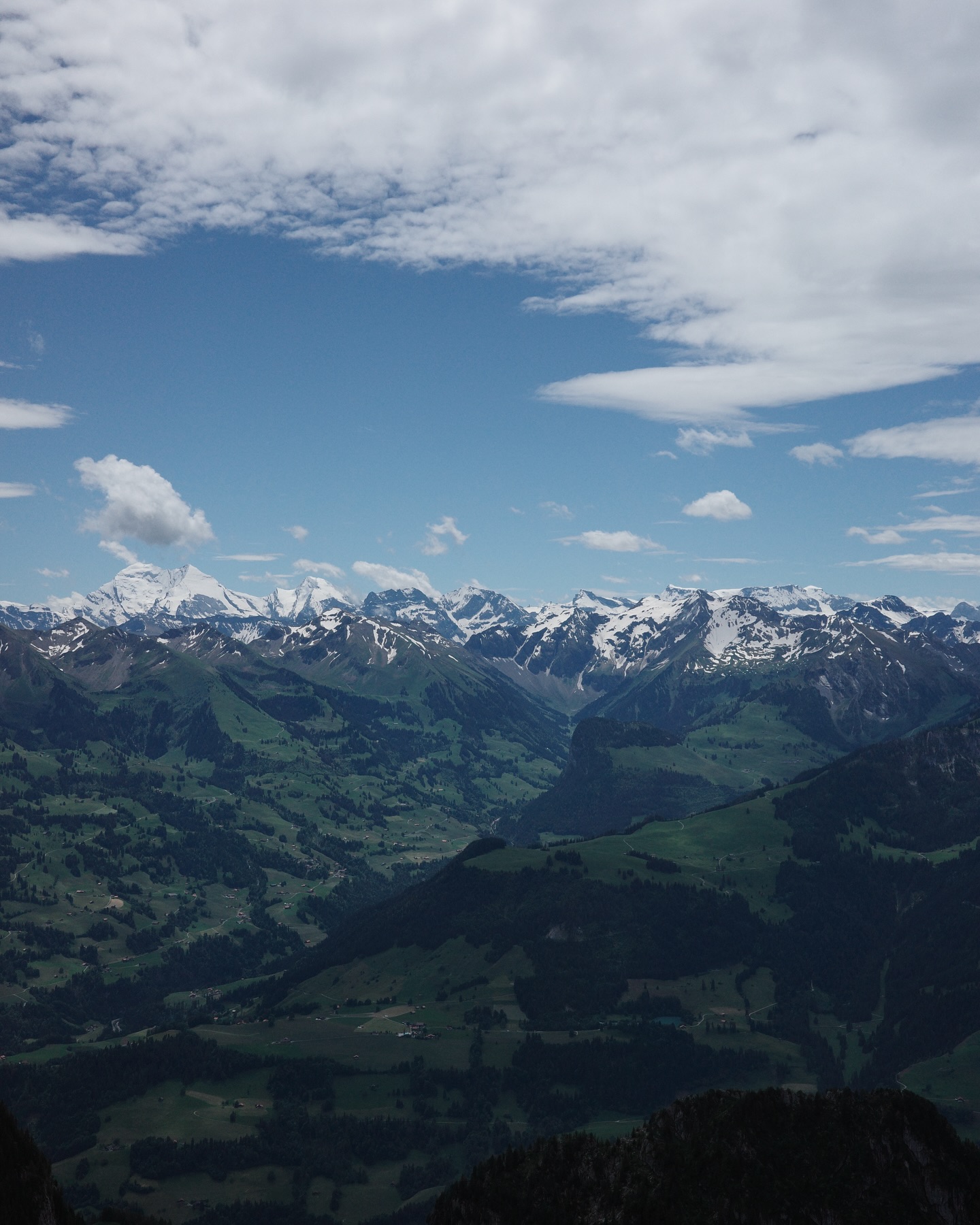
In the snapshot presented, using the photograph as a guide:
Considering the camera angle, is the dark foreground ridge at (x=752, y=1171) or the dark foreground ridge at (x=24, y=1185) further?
the dark foreground ridge at (x=752, y=1171)

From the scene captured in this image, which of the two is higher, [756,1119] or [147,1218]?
[756,1119]

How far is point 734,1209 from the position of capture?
11231 cm

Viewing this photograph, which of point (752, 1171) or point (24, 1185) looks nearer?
point (24, 1185)

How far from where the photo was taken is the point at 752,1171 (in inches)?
4619

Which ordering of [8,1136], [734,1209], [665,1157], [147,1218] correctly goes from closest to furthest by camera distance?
[8,1136], [734,1209], [665,1157], [147,1218]

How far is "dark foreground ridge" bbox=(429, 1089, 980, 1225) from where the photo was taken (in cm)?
11219

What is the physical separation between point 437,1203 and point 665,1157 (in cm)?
3011

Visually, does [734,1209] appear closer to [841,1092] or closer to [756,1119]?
[756,1119]

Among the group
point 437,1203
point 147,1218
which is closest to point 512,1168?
point 437,1203

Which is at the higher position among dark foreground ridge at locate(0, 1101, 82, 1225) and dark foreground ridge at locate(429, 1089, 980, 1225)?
dark foreground ridge at locate(0, 1101, 82, 1225)

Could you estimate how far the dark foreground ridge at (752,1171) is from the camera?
11219 centimetres

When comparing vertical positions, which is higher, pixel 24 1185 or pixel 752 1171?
pixel 24 1185

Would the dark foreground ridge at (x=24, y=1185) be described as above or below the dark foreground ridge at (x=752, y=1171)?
above

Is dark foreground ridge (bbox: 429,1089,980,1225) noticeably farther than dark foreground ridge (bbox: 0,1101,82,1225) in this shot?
Yes
